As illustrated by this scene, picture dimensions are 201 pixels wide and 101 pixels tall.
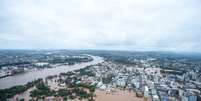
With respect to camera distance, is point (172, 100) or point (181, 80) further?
point (181, 80)

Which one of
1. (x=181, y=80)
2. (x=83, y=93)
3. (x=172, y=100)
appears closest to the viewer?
(x=172, y=100)

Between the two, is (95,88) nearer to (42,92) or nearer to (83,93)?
(83,93)

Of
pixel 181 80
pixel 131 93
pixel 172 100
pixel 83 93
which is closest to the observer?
pixel 172 100

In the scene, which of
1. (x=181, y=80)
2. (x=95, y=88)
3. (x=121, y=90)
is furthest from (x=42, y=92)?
(x=181, y=80)

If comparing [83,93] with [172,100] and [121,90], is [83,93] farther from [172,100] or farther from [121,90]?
[172,100]

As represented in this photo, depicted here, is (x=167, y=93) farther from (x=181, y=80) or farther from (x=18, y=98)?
(x=18, y=98)

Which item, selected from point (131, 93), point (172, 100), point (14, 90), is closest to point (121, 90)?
point (131, 93)

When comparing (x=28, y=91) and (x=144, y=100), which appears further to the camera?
(x=28, y=91)

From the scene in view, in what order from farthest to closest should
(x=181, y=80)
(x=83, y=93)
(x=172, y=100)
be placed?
(x=181, y=80) → (x=83, y=93) → (x=172, y=100)

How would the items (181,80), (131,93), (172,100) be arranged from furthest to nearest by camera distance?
(181,80)
(131,93)
(172,100)
